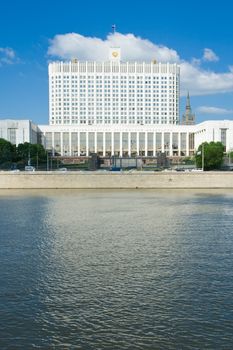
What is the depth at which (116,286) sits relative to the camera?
610 inches

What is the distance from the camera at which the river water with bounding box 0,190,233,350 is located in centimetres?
1150

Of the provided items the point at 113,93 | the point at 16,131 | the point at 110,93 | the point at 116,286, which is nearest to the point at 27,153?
the point at 16,131

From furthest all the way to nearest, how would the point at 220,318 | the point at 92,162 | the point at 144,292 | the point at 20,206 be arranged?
the point at 92,162 → the point at 20,206 → the point at 144,292 → the point at 220,318

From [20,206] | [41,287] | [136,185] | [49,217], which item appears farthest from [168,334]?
[136,185]

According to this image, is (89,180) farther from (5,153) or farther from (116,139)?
(116,139)

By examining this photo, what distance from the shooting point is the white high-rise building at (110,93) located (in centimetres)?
17562

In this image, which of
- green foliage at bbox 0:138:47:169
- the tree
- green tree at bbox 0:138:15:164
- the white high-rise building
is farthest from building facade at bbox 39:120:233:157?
the tree

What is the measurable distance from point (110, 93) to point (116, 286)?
542ft

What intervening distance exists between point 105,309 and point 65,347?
261cm

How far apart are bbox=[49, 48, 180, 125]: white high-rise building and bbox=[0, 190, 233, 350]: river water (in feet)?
486

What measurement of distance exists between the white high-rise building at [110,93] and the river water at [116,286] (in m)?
148

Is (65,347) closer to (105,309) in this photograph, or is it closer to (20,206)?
(105,309)

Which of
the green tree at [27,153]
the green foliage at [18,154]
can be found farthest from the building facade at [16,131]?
the green tree at [27,153]

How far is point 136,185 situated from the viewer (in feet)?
227
